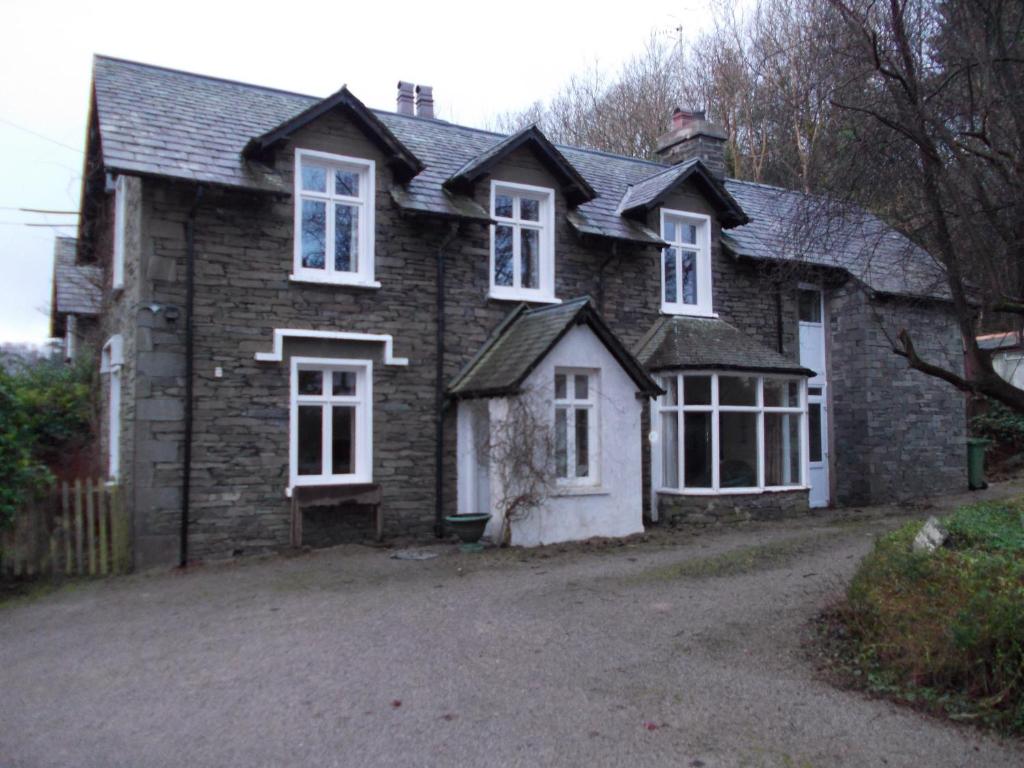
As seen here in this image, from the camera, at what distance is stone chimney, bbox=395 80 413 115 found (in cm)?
1831

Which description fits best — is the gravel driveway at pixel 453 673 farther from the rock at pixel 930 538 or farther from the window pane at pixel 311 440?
the window pane at pixel 311 440

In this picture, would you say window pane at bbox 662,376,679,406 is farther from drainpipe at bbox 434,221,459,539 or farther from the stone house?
A: drainpipe at bbox 434,221,459,539

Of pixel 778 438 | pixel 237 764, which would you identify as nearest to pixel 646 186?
pixel 778 438

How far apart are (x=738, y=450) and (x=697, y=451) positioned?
801 millimetres

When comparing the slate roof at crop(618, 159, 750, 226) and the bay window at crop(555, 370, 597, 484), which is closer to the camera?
the bay window at crop(555, 370, 597, 484)

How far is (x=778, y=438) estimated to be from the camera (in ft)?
51.9

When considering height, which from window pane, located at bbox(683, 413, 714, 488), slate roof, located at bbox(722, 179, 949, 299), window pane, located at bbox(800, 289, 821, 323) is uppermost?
slate roof, located at bbox(722, 179, 949, 299)

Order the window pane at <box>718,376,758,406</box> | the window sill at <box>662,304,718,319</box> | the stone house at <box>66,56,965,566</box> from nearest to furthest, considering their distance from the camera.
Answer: the stone house at <box>66,56,965,566</box> < the window pane at <box>718,376,758,406</box> < the window sill at <box>662,304,718,319</box>

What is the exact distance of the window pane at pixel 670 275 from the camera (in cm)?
1616

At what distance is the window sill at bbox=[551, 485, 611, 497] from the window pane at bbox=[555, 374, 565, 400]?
1314 millimetres

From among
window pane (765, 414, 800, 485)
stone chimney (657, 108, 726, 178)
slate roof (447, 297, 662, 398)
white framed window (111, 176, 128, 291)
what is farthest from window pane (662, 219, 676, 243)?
white framed window (111, 176, 128, 291)

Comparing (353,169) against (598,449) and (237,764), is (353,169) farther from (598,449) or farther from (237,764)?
(237,764)

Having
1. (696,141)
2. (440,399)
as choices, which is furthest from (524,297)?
(696,141)

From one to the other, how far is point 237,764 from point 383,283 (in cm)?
893
